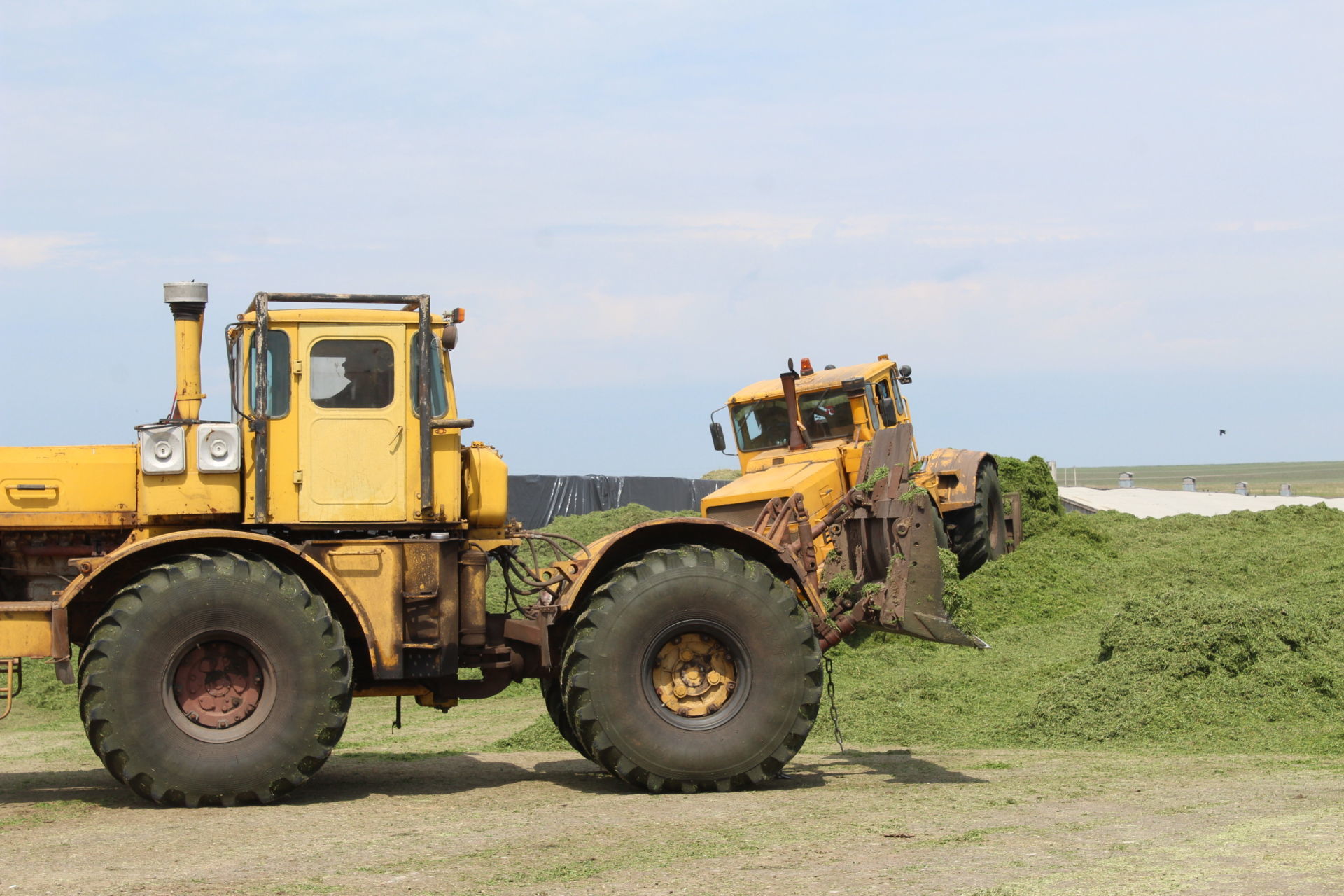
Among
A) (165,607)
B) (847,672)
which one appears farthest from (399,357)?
(847,672)

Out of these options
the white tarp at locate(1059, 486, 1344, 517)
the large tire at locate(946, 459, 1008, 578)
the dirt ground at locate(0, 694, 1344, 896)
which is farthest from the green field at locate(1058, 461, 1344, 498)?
the dirt ground at locate(0, 694, 1344, 896)

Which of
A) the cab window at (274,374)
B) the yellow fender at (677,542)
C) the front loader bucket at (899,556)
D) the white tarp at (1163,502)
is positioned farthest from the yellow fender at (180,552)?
the white tarp at (1163,502)

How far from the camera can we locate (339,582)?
852 centimetres

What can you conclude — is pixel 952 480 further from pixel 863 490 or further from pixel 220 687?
pixel 220 687

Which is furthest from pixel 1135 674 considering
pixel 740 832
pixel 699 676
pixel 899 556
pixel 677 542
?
pixel 740 832

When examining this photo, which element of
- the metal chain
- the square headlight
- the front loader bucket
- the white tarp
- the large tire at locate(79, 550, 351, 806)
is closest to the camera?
the large tire at locate(79, 550, 351, 806)

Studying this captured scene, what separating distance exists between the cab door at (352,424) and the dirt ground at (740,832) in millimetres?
1787

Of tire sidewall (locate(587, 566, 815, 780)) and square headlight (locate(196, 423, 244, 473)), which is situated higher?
square headlight (locate(196, 423, 244, 473))

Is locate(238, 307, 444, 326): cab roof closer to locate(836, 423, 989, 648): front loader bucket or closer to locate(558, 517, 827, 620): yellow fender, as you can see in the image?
locate(558, 517, 827, 620): yellow fender

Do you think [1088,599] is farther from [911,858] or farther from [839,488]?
[911,858]

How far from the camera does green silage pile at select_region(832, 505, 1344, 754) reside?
10492 millimetres

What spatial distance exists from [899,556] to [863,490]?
2.27 ft

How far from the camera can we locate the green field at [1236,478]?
68562 millimetres

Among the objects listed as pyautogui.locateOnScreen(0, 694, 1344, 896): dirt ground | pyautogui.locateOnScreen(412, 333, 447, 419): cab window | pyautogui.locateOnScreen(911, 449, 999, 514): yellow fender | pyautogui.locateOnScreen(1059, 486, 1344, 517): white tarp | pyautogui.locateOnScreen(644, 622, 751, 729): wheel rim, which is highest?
pyautogui.locateOnScreen(412, 333, 447, 419): cab window
